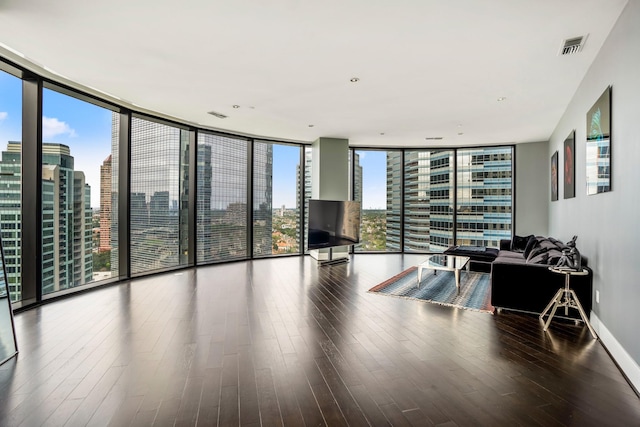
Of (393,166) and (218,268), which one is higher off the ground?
(393,166)

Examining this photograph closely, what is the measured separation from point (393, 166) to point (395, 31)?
6.27m

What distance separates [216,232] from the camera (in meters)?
7.28

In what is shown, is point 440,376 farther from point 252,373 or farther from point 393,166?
point 393,166

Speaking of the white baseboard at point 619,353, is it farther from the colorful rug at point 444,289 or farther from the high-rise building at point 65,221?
the high-rise building at point 65,221

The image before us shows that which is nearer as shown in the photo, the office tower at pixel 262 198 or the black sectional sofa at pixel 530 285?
the black sectional sofa at pixel 530 285

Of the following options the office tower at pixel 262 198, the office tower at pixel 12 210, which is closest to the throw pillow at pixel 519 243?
the office tower at pixel 262 198

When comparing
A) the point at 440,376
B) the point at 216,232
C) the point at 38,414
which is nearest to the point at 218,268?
the point at 216,232

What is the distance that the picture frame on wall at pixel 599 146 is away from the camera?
10.2 feet

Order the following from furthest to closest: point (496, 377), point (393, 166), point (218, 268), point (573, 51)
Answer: point (393, 166)
point (218, 268)
point (573, 51)
point (496, 377)

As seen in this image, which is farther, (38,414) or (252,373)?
(252,373)

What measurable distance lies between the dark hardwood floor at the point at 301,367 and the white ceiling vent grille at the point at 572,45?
2886mm

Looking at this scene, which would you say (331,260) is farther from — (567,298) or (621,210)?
(621,210)

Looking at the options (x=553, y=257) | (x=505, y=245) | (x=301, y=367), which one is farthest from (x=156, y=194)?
(x=505, y=245)

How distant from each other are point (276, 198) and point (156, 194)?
2.86m
